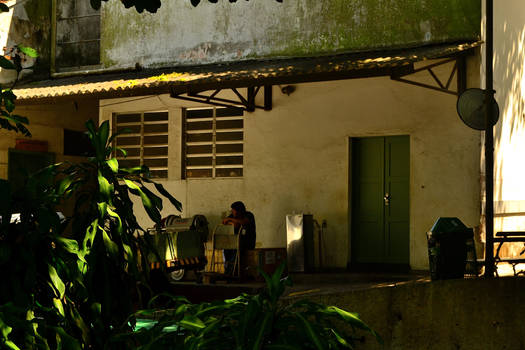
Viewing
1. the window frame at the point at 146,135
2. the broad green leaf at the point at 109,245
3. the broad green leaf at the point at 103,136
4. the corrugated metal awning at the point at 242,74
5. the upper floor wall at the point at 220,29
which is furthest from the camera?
the window frame at the point at 146,135

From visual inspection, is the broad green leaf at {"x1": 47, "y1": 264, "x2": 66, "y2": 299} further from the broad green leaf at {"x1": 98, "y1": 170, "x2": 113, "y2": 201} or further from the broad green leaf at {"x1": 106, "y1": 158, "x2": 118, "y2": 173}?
the broad green leaf at {"x1": 106, "y1": 158, "x2": 118, "y2": 173}

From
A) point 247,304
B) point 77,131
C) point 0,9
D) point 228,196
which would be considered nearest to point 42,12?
point 77,131

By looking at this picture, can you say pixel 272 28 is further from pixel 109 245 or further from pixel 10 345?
pixel 10 345

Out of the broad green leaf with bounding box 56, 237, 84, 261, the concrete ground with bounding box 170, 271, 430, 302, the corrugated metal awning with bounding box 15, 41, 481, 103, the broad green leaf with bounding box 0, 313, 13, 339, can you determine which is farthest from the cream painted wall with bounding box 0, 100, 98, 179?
the broad green leaf with bounding box 0, 313, 13, 339

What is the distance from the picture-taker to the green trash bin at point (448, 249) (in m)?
9.77

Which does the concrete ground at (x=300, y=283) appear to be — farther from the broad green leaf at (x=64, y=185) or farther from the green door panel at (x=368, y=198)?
the broad green leaf at (x=64, y=185)

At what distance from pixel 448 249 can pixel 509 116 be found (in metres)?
3.99

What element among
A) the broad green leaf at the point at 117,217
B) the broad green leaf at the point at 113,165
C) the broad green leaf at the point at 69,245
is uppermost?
the broad green leaf at the point at 113,165

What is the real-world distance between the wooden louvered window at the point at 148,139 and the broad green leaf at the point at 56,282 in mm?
12411

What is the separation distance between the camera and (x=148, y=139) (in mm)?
15984

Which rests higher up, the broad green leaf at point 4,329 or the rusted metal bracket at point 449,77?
the rusted metal bracket at point 449,77

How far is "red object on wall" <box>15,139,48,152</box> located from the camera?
693 inches

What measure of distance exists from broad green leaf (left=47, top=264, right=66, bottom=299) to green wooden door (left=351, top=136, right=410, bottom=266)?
1066cm

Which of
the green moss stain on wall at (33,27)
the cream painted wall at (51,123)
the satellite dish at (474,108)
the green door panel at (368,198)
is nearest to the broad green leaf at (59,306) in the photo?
the satellite dish at (474,108)
